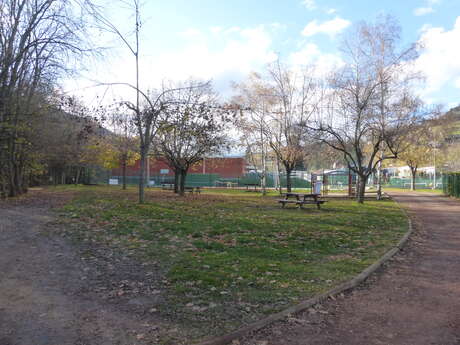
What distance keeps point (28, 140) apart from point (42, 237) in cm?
1430

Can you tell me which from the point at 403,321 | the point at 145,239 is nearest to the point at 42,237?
the point at 145,239

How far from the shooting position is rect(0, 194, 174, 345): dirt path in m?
3.50

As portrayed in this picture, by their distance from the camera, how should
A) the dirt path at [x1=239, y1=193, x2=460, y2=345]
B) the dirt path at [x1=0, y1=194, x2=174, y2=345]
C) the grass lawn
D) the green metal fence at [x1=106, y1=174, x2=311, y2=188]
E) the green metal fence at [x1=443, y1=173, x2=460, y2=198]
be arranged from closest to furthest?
1. the dirt path at [x1=0, y1=194, x2=174, y2=345]
2. the dirt path at [x1=239, y1=193, x2=460, y2=345]
3. the grass lawn
4. the green metal fence at [x1=443, y1=173, x2=460, y2=198]
5. the green metal fence at [x1=106, y1=174, x2=311, y2=188]

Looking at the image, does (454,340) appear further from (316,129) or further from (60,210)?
(316,129)

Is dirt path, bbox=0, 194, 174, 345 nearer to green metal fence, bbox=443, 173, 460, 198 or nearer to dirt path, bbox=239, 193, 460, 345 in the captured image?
dirt path, bbox=239, 193, 460, 345

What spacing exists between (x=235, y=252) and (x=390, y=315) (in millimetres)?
3165

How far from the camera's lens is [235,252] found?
6840mm

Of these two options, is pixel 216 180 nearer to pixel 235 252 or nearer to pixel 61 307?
pixel 235 252

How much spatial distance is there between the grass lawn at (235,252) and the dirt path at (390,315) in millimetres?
354

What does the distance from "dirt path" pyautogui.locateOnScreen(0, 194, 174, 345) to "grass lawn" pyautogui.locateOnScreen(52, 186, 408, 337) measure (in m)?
0.49

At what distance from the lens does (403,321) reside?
4.05 metres

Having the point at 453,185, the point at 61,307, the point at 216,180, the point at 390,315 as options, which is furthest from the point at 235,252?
the point at 216,180

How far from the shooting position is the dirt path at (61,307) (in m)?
3.50

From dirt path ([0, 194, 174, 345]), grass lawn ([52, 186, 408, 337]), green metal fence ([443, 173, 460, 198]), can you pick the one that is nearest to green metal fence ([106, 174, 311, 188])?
green metal fence ([443, 173, 460, 198])
